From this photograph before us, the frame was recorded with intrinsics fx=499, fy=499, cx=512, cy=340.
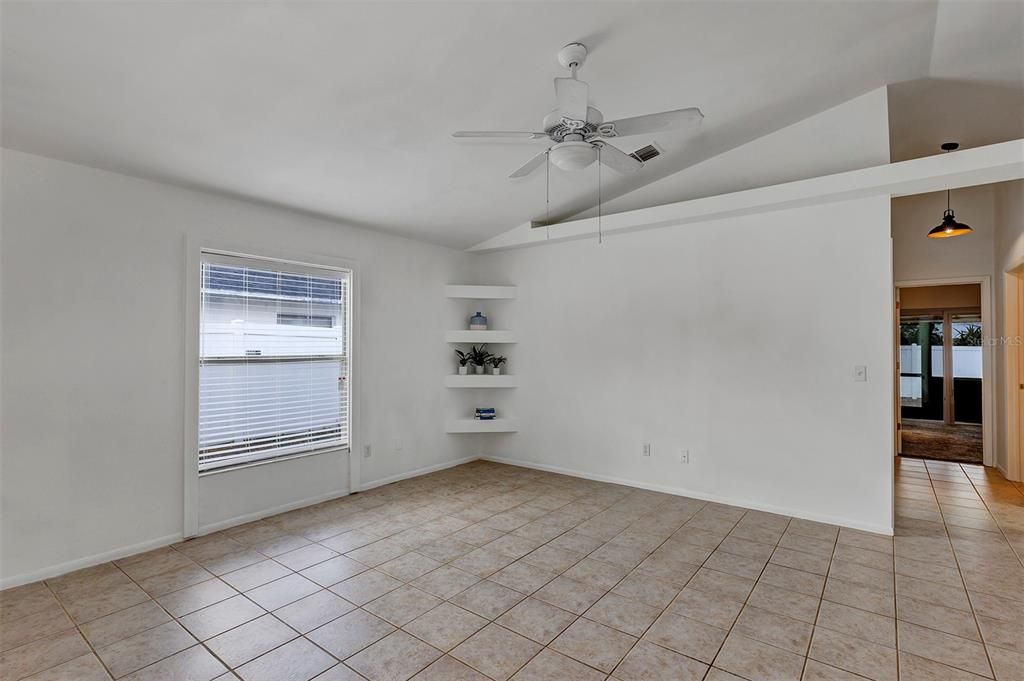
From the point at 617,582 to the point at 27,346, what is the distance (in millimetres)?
3804

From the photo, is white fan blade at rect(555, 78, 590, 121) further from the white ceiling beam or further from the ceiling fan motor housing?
the white ceiling beam

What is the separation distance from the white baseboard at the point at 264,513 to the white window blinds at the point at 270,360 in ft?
1.42

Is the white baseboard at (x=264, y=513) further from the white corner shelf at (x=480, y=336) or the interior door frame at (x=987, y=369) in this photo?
the interior door frame at (x=987, y=369)

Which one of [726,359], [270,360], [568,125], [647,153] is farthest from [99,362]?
[726,359]

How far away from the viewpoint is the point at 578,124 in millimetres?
2461

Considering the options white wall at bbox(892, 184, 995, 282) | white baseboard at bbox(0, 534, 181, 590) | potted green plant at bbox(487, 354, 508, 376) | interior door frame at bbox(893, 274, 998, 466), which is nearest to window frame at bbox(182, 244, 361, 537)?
white baseboard at bbox(0, 534, 181, 590)

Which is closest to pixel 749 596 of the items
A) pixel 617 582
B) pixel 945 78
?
A: pixel 617 582

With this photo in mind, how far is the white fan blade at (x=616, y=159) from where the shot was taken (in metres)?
2.79

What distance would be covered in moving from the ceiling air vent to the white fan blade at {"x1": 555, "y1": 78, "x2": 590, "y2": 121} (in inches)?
76.5

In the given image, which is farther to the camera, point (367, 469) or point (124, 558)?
point (367, 469)

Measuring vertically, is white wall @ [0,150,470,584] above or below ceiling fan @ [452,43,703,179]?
below

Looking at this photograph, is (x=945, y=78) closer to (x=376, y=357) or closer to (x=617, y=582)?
(x=617, y=582)

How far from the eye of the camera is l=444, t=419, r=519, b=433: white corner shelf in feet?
19.0

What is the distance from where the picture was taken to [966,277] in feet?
19.0
